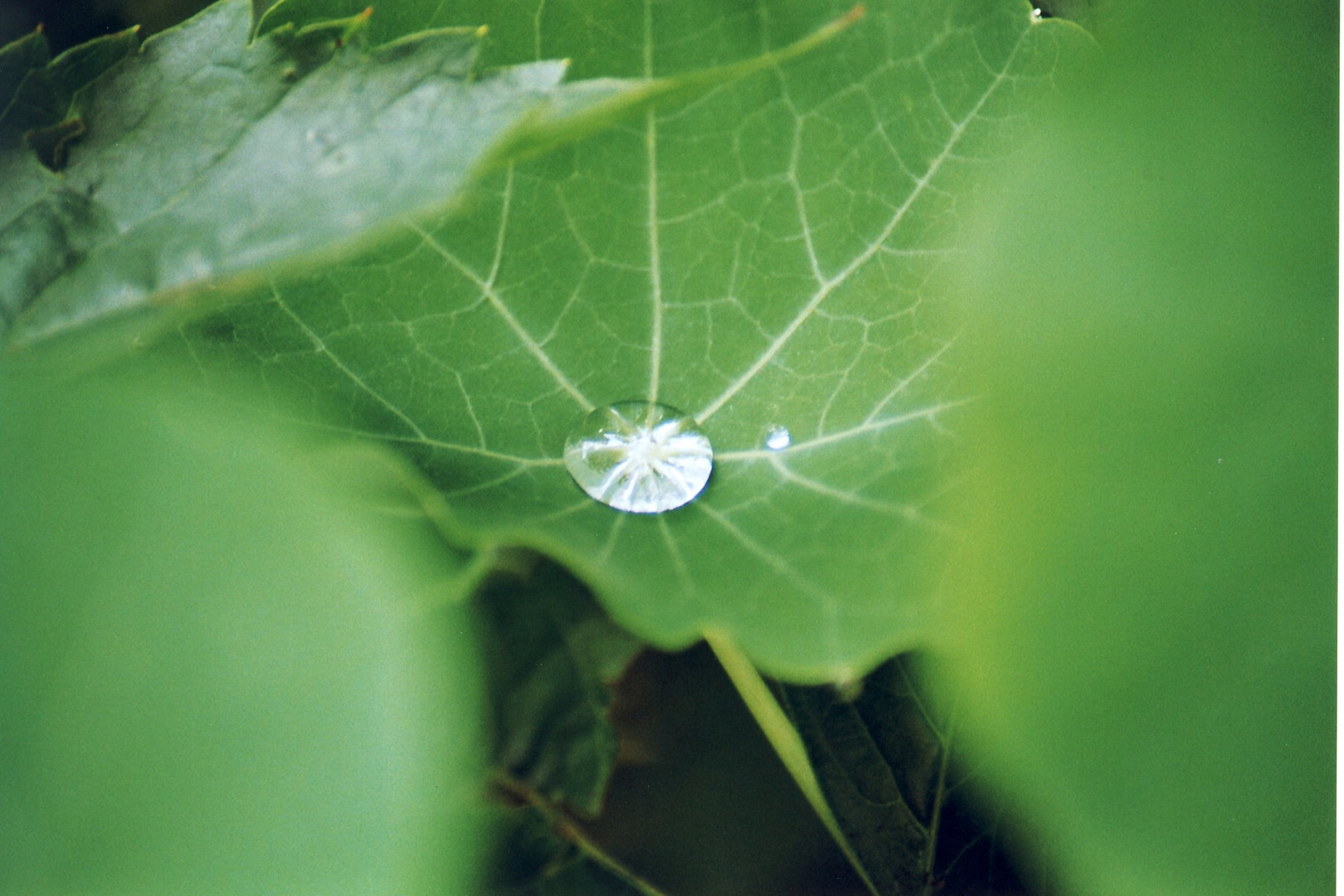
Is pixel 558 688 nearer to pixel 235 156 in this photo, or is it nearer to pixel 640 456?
pixel 640 456

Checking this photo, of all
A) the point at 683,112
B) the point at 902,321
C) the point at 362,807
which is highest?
the point at 683,112

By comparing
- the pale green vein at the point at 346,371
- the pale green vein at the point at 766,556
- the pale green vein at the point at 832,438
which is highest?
the pale green vein at the point at 346,371

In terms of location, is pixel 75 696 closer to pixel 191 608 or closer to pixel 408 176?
pixel 191 608

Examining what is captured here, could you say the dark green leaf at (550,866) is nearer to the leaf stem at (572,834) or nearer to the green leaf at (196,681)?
the leaf stem at (572,834)

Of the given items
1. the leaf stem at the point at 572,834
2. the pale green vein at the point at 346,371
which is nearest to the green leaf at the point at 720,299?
the pale green vein at the point at 346,371

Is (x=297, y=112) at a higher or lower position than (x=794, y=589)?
higher

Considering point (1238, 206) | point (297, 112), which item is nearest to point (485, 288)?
point (297, 112)
